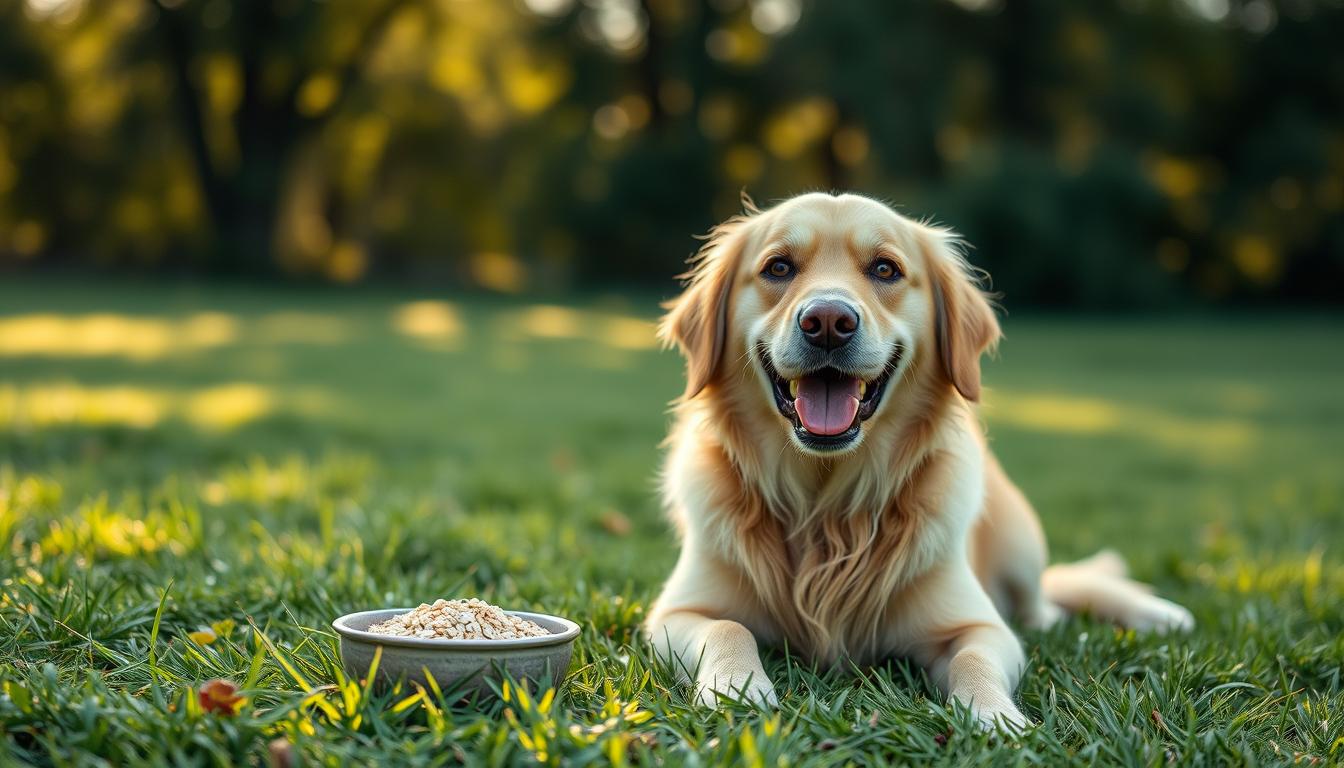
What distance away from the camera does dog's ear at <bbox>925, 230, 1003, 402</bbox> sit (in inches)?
148

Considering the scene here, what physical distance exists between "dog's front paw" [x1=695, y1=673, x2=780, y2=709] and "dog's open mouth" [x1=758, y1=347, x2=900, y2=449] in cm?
73

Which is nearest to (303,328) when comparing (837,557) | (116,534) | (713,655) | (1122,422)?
(1122,422)

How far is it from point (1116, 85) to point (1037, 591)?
32700mm

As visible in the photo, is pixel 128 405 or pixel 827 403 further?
pixel 128 405

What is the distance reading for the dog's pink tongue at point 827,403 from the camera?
3471mm

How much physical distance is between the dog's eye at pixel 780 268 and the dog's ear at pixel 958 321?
489 mm

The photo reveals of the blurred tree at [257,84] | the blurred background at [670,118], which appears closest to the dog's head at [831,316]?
the blurred background at [670,118]

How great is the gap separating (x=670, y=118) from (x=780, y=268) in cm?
3359

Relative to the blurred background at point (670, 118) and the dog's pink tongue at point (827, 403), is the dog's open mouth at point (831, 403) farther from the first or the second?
the blurred background at point (670, 118)

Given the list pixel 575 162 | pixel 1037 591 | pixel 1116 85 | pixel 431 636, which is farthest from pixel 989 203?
pixel 431 636

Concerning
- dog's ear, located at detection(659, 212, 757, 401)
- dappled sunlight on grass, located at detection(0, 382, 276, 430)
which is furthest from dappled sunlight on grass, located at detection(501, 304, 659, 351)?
dog's ear, located at detection(659, 212, 757, 401)

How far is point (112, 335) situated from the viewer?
54.6 ft

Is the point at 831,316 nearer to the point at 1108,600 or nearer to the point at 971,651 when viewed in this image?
the point at 971,651

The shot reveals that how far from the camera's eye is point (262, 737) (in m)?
2.45
